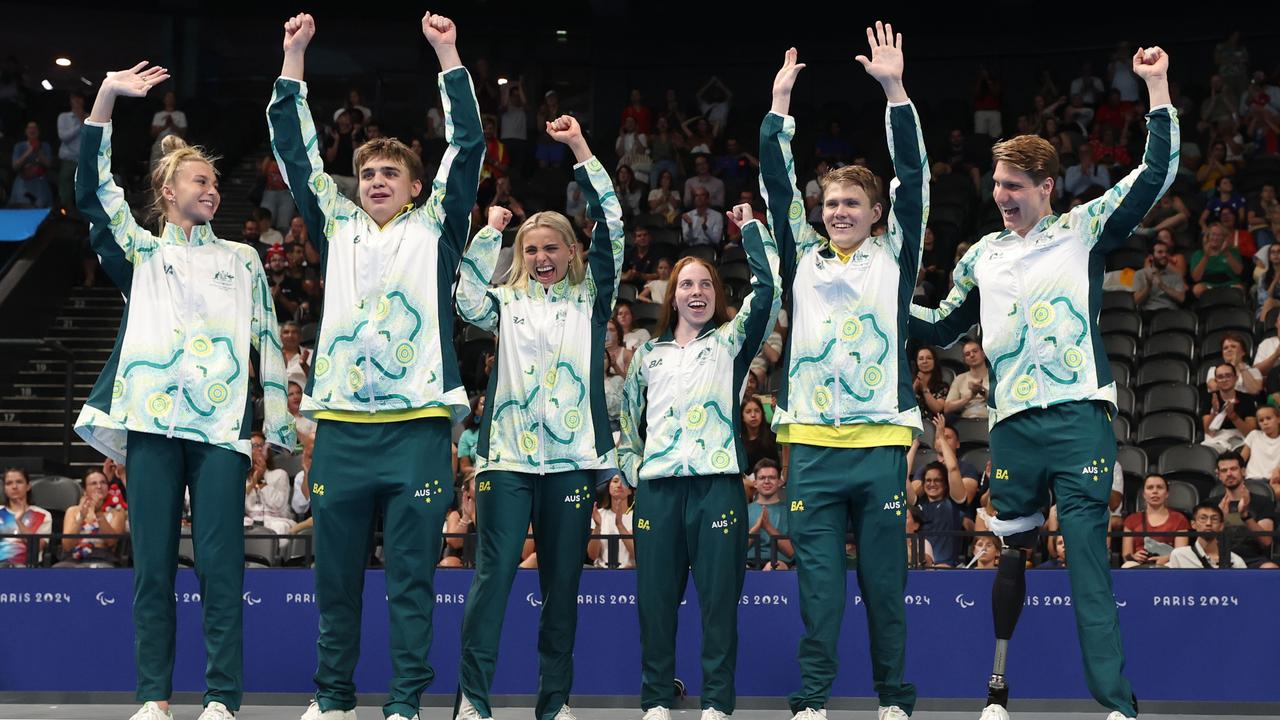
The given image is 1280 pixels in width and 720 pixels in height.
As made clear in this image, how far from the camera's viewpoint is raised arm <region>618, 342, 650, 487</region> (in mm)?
6109

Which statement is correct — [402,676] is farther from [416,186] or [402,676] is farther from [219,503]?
[416,186]

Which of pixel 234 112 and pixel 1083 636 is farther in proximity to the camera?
pixel 234 112

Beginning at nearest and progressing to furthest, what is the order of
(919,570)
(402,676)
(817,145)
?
(402,676) < (919,570) < (817,145)

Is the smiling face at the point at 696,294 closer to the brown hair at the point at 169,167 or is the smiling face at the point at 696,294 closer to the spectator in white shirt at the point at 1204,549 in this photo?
the brown hair at the point at 169,167

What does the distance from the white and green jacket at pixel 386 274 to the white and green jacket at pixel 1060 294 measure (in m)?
2.01

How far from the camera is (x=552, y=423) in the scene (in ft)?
18.5

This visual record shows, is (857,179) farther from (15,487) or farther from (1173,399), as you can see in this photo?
(15,487)

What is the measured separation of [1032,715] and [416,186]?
12.3ft

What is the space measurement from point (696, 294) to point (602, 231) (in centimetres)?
47

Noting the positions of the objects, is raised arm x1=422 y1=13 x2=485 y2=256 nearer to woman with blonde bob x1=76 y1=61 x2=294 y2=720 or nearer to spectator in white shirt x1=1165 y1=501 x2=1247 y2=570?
woman with blonde bob x1=76 y1=61 x2=294 y2=720

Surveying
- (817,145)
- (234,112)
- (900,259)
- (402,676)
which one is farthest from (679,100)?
(402,676)

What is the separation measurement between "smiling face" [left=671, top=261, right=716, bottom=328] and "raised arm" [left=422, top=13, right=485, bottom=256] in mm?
1056

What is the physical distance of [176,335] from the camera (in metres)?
5.36

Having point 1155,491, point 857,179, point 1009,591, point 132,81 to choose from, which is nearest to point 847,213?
point 857,179
